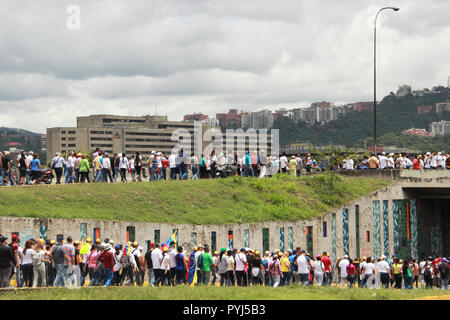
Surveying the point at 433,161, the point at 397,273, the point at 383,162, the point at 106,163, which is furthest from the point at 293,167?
the point at 397,273

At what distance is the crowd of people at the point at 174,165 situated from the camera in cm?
3444

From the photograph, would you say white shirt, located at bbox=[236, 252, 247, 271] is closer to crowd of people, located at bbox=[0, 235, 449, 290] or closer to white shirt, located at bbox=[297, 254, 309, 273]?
crowd of people, located at bbox=[0, 235, 449, 290]

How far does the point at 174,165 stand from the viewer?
40.3 meters

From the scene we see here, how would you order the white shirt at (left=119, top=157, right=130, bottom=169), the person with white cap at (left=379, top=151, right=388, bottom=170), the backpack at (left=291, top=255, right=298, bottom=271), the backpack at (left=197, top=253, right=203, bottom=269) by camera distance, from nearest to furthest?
the backpack at (left=197, top=253, right=203, bottom=269)
the backpack at (left=291, top=255, right=298, bottom=271)
the white shirt at (left=119, top=157, right=130, bottom=169)
the person with white cap at (left=379, top=151, right=388, bottom=170)

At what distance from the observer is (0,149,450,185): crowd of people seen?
34.4 metres

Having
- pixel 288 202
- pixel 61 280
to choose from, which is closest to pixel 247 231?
pixel 288 202

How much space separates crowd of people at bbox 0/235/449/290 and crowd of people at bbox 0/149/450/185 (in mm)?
10275

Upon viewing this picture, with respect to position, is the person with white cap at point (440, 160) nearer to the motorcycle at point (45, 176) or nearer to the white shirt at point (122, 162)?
the white shirt at point (122, 162)

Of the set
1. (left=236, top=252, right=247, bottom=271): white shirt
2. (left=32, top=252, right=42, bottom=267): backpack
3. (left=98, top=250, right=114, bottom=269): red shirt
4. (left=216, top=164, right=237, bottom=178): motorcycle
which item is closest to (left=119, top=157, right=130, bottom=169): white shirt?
(left=216, top=164, right=237, bottom=178): motorcycle

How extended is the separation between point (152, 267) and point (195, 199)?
1474 centimetres
